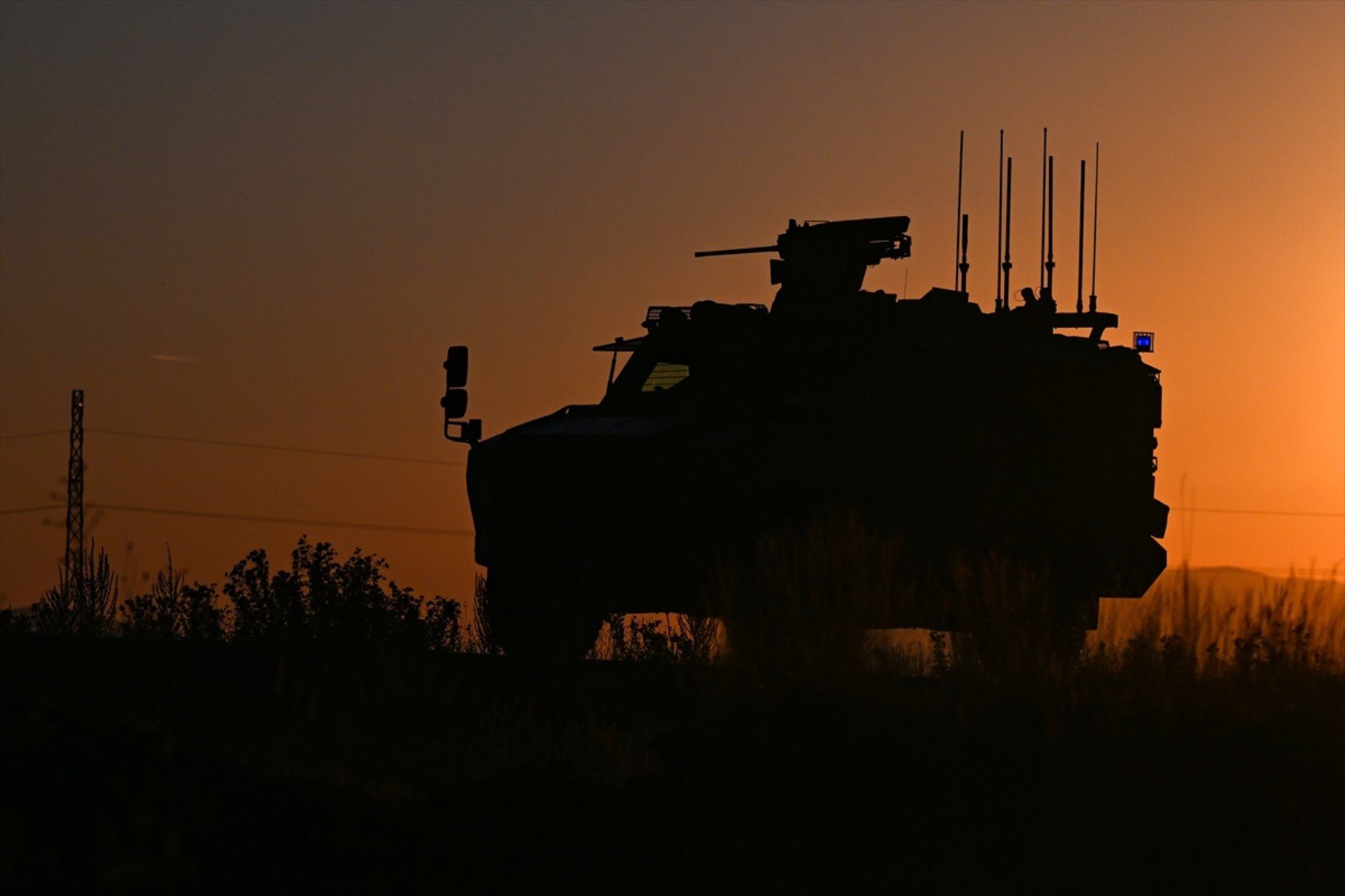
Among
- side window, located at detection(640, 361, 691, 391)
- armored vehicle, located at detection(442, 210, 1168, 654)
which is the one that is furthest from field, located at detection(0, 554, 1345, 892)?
side window, located at detection(640, 361, 691, 391)

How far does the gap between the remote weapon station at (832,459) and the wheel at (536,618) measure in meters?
0.02

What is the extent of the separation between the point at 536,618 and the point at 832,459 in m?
2.56

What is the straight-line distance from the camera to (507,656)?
14.4 metres

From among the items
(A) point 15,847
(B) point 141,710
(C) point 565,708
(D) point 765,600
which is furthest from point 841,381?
(A) point 15,847

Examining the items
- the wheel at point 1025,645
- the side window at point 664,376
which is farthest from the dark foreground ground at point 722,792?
the side window at point 664,376

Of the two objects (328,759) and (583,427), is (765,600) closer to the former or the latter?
(583,427)

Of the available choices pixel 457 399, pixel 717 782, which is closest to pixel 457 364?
pixel 457 399

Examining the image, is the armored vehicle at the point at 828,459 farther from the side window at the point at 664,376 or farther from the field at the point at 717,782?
the field at the point at 717,782

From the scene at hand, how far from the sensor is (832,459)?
14203mm

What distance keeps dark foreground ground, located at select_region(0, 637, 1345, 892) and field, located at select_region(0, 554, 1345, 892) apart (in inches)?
0.5

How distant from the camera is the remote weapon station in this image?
13.9 m

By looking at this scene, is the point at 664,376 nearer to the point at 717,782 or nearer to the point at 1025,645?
the point at 1025,645

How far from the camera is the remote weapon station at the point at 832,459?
45.8 feet

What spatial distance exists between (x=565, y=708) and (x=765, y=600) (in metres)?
2.16
